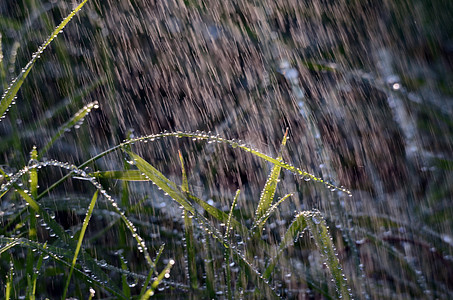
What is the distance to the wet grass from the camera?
→ 2.49 feet

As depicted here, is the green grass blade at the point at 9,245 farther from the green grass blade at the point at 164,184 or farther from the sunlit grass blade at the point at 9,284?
the green grass blade at the point at 164,184

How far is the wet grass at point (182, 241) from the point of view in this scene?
758 mm

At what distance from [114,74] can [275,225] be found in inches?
24.6

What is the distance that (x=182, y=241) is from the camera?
101 centimetres

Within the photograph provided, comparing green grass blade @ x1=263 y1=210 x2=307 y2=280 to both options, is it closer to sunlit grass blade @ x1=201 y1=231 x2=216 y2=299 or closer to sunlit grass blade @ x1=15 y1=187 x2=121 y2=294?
sunlit grass blade @ x1=201 y1=231 x2=216 y2=299

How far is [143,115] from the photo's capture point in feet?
4.63

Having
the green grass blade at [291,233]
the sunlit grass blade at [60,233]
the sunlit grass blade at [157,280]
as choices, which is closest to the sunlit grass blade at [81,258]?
the sunlit grass blade at [60,233]

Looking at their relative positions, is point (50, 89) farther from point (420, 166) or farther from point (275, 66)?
point (420, 166)

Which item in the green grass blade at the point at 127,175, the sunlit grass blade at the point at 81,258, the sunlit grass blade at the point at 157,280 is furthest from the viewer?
the green grass blade at the point at 127,175

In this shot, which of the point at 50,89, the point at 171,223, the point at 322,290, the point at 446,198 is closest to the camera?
the point at 322,290

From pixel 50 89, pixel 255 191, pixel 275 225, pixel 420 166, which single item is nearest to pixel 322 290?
pixel 275 225

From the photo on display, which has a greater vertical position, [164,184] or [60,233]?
[164,184]

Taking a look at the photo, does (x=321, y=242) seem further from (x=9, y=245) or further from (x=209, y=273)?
(x=9, y=245)

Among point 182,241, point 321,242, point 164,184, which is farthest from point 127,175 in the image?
point 321,242
